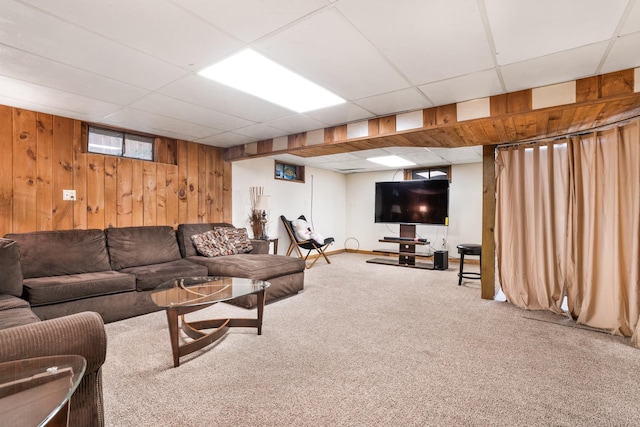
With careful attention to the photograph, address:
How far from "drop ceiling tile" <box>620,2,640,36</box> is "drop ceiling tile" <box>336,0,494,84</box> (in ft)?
2.17

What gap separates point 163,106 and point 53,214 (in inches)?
71.2

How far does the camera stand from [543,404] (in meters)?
1.72

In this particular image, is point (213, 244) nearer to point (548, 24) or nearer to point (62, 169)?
point (62, 169)

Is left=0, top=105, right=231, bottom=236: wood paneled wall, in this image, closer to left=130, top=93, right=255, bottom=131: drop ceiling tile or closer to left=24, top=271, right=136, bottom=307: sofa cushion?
left=24, top=271, right=136, bottom=307: sofa cushion

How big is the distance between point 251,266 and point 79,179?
229cm

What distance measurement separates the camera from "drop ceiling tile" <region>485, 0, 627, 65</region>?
155 cm

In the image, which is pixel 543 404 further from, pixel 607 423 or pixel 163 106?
pixel 163 106

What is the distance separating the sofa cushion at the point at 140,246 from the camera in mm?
3537

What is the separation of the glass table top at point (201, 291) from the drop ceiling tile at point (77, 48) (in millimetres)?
1740

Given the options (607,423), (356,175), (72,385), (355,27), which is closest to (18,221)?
(72,385)

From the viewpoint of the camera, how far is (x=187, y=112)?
3.26 m

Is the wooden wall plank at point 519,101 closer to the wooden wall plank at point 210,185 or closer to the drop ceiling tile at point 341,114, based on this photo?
the drop ceiling tile at point 341,114

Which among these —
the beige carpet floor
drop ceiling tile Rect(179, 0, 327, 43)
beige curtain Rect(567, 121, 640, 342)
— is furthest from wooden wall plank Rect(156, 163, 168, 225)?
beige curtain Rect(567, 121, 640, 342)

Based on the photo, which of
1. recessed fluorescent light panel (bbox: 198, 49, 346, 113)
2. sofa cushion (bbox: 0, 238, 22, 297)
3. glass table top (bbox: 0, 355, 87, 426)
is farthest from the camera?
sofa cushion (bbox: 0, 238, 22, 297)
